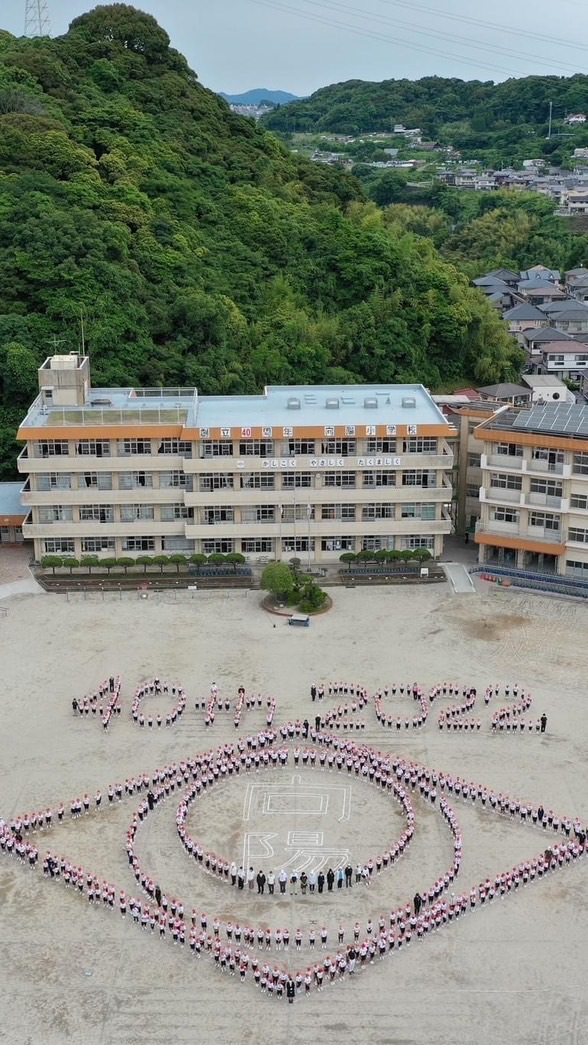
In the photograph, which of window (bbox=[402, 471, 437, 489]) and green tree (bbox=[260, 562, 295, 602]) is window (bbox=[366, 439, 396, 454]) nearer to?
window (bbox=[402, 471, 437, 489])

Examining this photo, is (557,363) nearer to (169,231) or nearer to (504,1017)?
(169,231)

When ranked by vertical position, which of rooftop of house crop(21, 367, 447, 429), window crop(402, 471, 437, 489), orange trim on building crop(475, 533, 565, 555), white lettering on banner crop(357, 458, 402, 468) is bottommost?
orange trim on building crop(475, 533, 565, 555)

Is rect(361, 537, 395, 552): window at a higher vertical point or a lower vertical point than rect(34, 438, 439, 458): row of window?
lower

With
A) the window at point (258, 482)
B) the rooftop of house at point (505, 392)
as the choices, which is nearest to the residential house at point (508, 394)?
the rooftop of house at point (505, 392)

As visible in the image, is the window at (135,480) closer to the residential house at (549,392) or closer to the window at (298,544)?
the window at (298,544)

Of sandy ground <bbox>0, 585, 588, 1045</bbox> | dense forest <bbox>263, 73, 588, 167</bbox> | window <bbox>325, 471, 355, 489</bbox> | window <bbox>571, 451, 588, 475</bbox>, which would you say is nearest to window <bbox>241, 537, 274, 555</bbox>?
sandy ground <bbox>0, 585, 588, 1045</bbox>

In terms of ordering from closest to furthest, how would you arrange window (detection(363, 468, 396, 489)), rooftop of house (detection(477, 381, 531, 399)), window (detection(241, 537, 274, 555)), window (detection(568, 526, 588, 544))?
1. window (detection(568, 526, 588, 544))
2. window (detection(363, 468, 396, 489))
3. window (detection(241, 537, 274, 555))
4. rooftop of house (detection(477, 381, 531, 399))
